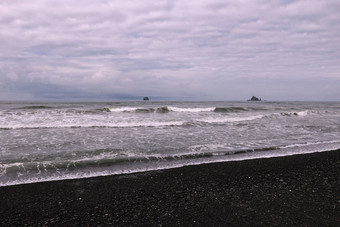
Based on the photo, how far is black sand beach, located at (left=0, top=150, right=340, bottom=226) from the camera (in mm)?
4090

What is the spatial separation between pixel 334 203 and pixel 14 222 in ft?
18.2

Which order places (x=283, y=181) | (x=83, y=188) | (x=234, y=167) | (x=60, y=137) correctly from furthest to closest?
(x=60, y=137) → (x=234, y=167) → (x=283, y=181) → (x=83, y=188)

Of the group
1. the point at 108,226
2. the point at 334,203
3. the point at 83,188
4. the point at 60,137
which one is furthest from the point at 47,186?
the point at 60,137

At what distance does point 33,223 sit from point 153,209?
6.28 feet

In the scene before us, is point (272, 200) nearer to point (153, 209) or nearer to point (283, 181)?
point (283, 181)

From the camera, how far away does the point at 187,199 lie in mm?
4891

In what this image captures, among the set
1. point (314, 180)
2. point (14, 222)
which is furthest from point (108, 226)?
point (314, 180)

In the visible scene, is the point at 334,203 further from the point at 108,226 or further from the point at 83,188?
the point at 83,188

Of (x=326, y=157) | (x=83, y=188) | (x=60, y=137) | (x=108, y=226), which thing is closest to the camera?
(x=108, y=226)

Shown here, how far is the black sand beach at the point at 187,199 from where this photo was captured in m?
4.09

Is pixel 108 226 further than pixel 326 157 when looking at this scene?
No

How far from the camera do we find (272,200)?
15.8 ft

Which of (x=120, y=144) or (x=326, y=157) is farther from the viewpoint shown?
(x=120, y=144)

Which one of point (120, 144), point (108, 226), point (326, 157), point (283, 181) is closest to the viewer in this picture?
point (108, 226)
